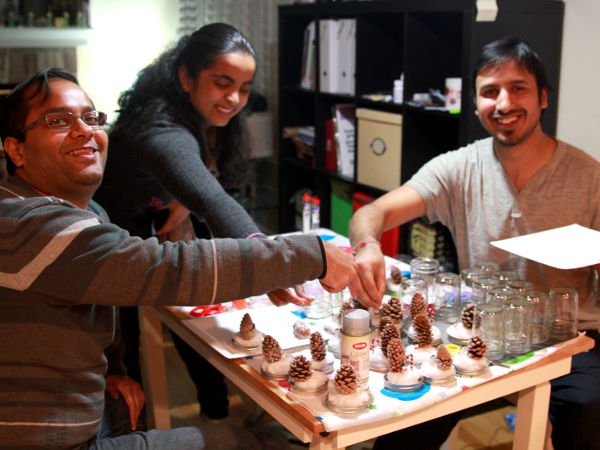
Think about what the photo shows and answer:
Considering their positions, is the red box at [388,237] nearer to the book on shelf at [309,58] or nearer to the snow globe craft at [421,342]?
the book on shelf at [309,58]

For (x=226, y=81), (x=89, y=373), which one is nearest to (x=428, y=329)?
(x=89, y=373)

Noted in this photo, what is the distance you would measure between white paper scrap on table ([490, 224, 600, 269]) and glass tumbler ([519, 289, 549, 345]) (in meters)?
0.09

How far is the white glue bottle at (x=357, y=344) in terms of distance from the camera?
1.42m

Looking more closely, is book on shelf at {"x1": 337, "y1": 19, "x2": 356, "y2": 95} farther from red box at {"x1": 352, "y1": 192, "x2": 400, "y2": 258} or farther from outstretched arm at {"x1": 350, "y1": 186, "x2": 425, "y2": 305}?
outstretched arm at {"x1": 350, "y1": 186, "x2": 425, "y2": 305}

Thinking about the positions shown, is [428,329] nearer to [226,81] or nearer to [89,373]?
[89,373]

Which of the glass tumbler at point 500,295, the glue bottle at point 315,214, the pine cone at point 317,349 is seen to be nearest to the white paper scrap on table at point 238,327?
the pine cone at point 317,349

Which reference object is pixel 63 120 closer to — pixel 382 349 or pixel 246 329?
pixel 246 329

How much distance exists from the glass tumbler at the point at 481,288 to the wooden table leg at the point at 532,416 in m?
0.26

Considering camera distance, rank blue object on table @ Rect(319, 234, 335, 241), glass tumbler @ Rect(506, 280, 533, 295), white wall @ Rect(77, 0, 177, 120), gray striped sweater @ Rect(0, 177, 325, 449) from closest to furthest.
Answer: gray striped sweater @ Rect(0, 177, 325, 449)
glass tumbler @ Rect(506, 280, 533, 295)
blue object on table @ Rect(319, 234, 335, 241)
white wall @ Rect(77, 0, 177, 120)

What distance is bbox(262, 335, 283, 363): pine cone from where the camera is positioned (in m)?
1.51

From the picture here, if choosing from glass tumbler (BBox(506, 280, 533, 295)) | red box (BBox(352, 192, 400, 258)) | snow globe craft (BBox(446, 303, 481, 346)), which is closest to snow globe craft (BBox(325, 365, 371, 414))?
snow globe craft (BBox(446, 303, 481, 346))

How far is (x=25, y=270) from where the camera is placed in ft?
4.14

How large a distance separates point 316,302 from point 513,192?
2.40 feet

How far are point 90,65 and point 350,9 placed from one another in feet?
5.28
